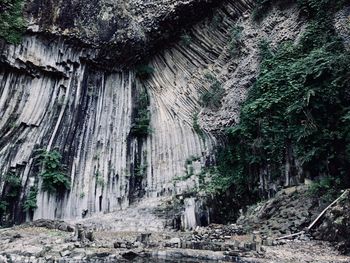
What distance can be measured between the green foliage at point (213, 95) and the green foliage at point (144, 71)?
2692 mm

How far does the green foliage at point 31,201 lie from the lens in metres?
12.7

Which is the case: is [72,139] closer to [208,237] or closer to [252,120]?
[252,120]

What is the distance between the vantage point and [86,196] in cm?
1370

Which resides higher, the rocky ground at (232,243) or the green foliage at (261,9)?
the green foliage at (261,9)

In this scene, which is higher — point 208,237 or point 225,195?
point 225,195

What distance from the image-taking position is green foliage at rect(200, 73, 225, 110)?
1479cm

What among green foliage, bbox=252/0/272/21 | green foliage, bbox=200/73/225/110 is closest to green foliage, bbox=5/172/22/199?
green foliage, bbox=200/73/225/110

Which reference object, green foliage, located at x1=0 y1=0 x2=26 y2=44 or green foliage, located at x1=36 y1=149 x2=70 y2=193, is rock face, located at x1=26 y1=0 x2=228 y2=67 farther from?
green foliage, located at x1=36 y1=149 x2=70 y2=193

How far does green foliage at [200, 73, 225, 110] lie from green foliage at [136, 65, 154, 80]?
8.83 feet

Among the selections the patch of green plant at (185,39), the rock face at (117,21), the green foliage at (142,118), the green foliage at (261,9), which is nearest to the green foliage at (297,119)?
the green foliage at (261,9)

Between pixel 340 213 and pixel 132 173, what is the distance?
8.46 m

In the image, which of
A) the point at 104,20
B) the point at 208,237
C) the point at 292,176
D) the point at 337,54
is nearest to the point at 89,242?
the point at 208,237

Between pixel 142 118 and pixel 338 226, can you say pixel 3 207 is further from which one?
pixel 338 226

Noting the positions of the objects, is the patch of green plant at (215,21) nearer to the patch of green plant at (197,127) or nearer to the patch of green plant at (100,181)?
the patch of green plant at (197,127)
